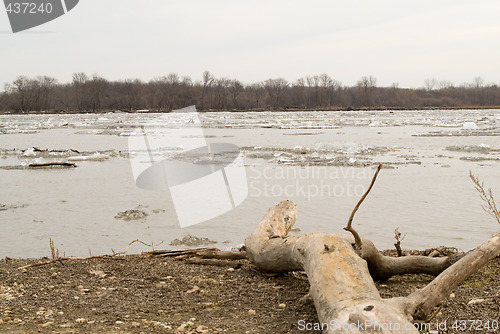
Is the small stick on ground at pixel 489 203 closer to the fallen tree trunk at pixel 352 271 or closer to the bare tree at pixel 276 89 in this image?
the fallen tree trunk at pixel 352 271

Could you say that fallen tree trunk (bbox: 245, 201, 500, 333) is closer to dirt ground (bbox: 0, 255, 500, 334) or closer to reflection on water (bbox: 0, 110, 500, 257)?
dirt ground (bbox: 0, 255, 500, 334)

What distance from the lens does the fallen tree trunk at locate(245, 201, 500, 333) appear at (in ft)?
8.59

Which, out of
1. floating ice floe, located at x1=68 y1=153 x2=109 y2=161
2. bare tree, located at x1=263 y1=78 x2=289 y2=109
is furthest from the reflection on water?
bare tree, located at x1=263 y1=78 x2=289 y2=109

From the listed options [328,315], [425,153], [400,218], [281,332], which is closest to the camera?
[328,315]

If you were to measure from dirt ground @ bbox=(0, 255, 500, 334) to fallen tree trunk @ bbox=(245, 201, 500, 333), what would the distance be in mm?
236

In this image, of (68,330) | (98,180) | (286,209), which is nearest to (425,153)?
(98,180)

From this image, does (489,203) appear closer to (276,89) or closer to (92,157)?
(92,157)

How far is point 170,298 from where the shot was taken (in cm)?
399

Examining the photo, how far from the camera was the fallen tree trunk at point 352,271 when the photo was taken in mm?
2619

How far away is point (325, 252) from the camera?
353cm

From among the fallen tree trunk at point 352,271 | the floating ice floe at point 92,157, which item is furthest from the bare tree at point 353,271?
the floating ice floe at point 92,157

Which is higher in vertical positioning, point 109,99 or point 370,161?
point 109,99

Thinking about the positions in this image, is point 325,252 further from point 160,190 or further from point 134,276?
point 160,190

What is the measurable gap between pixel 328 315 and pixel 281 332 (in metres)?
0.51
